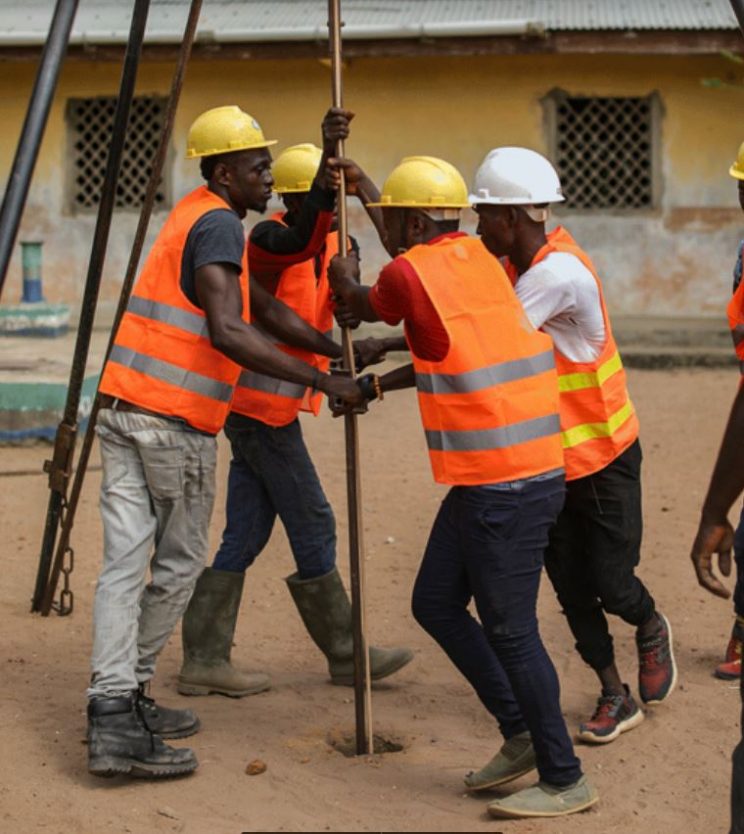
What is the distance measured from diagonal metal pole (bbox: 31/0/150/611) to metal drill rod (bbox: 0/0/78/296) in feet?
3.81

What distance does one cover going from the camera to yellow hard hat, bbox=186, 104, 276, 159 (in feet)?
16.7

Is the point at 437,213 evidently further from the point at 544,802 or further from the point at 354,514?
the point at 544,802

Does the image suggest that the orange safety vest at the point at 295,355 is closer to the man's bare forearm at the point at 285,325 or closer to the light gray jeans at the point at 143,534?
the man's bare forearm at the point at 285,325

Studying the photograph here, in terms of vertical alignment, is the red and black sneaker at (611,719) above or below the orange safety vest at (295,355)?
below

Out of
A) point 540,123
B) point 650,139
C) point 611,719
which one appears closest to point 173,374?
point 611,719

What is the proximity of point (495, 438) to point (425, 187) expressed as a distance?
30.9 inches

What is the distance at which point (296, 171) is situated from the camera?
5844 millimetres

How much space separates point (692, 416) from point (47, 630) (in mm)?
6136

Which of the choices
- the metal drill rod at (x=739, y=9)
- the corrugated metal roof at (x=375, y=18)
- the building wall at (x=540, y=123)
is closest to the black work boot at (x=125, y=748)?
the metal drill rod at (x=739, y=9)

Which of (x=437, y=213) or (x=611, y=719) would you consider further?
(x=611, y=719)

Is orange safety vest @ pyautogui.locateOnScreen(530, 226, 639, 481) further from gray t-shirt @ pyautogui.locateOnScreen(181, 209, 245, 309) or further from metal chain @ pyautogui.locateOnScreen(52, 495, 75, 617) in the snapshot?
metal chain @ pyautogui.locateOnScreen(52, 495, 75, 617)

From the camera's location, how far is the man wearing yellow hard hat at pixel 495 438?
174 inches

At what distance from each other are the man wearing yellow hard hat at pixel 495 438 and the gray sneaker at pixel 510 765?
137mm

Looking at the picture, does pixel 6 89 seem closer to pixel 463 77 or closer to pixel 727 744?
pixel 463 77
